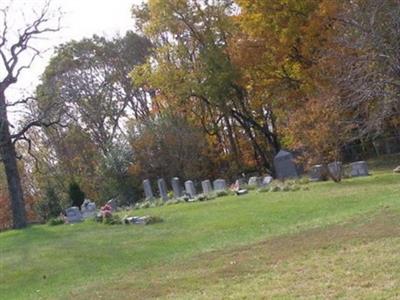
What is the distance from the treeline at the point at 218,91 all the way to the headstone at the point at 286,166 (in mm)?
483

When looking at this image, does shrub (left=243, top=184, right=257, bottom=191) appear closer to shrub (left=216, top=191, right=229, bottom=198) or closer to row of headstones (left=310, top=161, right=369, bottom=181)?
shrub (left=216, top=191, right=229, bottom=198)

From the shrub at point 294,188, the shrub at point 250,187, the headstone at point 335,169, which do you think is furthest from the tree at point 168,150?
the shrub at point 294,188

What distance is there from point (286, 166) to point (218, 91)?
962 centimetres

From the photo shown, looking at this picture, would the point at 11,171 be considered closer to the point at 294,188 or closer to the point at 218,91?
the point at 294,188

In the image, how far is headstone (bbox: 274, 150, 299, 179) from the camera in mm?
25750

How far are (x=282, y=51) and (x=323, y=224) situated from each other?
2047cm

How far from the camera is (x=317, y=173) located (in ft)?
71.5

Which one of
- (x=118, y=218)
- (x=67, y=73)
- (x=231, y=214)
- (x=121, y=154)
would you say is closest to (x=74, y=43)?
(x=67, y=73)

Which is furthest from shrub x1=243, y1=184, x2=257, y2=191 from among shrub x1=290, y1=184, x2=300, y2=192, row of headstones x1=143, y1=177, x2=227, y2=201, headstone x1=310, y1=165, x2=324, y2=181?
shrub x1=290, y1=184, x2=300, y2=192

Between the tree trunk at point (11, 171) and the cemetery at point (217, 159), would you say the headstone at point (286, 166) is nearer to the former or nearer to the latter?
the cemetery at point (217, 159)

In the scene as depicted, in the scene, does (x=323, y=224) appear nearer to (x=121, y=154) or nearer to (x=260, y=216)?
(x=260, y=216)

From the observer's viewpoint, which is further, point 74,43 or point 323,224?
point 74,43

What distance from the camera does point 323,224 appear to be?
11.7 metres

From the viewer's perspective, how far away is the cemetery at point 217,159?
913 cm
